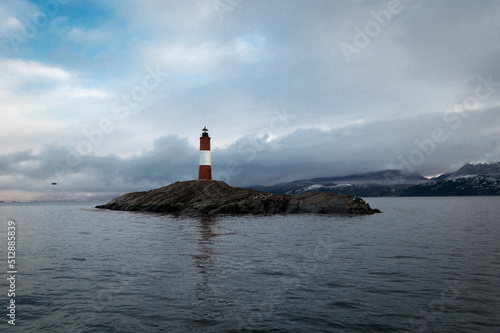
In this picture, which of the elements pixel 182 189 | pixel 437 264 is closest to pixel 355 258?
pixel 437 264

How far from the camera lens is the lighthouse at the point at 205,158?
78250 millimetres

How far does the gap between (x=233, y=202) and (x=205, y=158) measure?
726 inches

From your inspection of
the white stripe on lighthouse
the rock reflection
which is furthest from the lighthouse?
the rock reflection

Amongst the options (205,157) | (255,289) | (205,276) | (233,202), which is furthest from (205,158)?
(255,289)

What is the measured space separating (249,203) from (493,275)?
169ft

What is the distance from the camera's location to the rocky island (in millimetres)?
62469

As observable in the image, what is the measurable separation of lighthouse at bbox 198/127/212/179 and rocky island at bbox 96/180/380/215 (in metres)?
2.66

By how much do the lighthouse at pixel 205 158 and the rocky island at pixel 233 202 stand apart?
8.74 ft

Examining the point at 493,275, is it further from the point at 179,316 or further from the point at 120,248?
the point at 120,248
